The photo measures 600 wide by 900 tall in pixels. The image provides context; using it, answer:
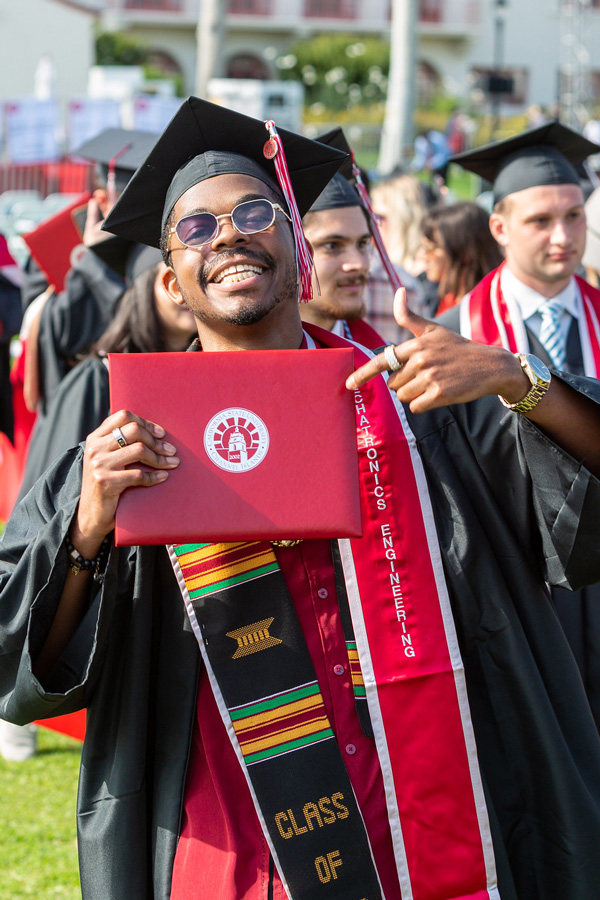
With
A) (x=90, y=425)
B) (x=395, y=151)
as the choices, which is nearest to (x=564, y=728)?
(x=90, y=425)

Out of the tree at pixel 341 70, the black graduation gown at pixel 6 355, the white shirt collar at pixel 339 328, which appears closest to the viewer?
the white shirt collar at pixel 339 328

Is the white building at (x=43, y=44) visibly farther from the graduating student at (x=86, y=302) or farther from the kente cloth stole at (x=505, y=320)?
the kente cloth stole at (x=505, y=320)

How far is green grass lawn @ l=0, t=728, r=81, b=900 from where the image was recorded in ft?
12.1

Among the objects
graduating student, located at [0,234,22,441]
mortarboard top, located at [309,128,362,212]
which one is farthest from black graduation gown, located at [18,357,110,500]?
graduating student, located at [0,234,22,441]

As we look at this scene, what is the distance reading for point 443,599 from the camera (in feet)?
6.72

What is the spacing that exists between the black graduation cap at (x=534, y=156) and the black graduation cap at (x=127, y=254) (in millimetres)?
1293

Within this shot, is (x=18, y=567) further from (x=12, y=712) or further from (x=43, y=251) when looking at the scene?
(x=43, y=251)

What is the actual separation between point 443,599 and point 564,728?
1.23ft

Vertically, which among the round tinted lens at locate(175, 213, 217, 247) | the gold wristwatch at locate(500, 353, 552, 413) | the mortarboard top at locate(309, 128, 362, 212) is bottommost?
the gold wristwatch at locate(500, 353, 552, 413)

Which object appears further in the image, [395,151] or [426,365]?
[395,151]

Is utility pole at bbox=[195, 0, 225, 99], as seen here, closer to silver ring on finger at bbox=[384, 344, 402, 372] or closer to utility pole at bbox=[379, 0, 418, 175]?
utility pole at bbox=[379, 0, 418, 175]

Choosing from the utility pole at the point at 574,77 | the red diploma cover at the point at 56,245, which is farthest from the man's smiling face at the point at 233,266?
the utility pole at the point at 574,77

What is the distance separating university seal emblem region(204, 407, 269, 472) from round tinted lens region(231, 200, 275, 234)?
0.47 metres

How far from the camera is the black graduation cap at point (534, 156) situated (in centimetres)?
412
